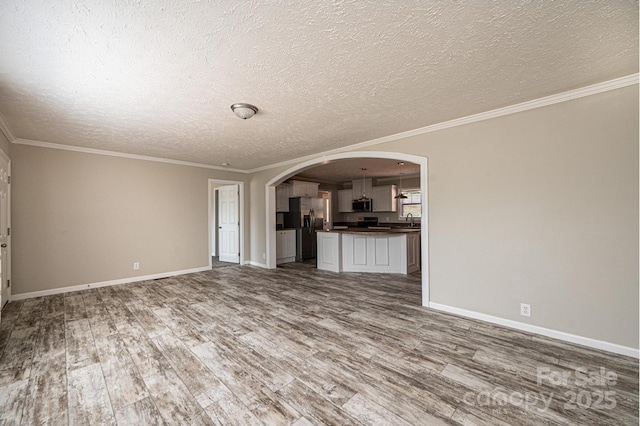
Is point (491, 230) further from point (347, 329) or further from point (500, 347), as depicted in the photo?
point (347, 329)

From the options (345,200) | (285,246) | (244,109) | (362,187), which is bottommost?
(285,246)

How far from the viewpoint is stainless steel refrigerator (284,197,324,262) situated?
7.63m

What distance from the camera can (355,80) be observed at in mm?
2367

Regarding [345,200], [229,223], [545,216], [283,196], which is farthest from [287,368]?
[345,200]

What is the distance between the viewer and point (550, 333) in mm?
2742

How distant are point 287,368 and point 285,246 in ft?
17.0

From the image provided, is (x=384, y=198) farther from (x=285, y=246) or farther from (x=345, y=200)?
(x=285, y=246)

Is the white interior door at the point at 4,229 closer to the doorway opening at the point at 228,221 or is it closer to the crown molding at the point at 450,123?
the crown molding at the point at 450,123

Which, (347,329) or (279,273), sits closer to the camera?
(347,329)

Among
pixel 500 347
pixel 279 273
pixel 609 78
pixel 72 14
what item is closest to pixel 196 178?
pixel 279 273

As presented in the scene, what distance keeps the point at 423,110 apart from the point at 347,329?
2657 millimetres

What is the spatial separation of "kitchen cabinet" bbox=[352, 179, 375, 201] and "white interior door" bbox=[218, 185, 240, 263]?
404 centimetres

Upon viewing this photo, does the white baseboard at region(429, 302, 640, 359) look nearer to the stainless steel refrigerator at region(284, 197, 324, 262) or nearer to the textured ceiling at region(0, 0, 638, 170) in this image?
the textured ceiling at region(0, 0, 638, 170)

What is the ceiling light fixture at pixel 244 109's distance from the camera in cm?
285
